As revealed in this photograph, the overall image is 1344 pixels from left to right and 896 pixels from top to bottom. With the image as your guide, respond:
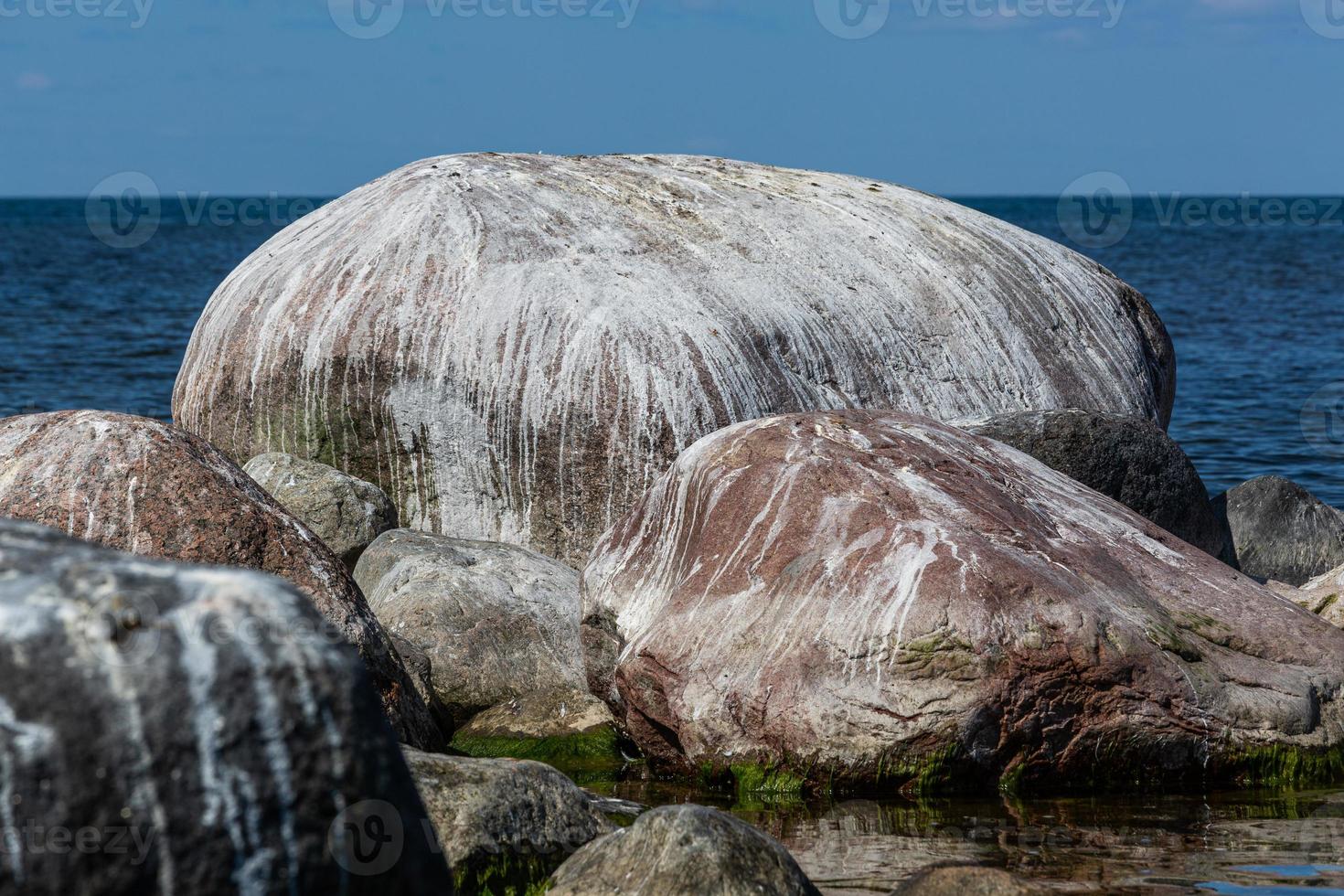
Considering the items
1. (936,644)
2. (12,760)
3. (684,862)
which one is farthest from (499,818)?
(12,760)

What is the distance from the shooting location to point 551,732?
6770 mm

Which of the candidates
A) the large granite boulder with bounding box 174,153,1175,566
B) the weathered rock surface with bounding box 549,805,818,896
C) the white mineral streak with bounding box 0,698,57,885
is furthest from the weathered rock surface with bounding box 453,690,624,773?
the white mineral streak with bounding box 0,698,57,885

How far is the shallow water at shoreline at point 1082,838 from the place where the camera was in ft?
15.8

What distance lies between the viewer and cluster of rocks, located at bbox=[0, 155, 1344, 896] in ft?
9.00

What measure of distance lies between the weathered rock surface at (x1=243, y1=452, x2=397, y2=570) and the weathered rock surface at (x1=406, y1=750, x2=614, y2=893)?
3380 millimetres

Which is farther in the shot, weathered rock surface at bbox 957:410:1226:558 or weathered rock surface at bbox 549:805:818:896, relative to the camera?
weathered rock surface at bbox 957:410:1226:558

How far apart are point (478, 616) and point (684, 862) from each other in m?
3.02

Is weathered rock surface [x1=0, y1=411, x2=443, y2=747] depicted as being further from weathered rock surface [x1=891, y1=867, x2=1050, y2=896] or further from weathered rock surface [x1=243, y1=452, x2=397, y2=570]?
weathered rock surface [x1=891, y1=867, x2=1050, y2=896]

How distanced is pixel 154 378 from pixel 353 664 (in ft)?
54.8

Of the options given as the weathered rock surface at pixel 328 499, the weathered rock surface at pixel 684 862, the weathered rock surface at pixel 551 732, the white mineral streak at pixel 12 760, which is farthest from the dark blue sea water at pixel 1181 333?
the white mineral streak at pixel 12 760

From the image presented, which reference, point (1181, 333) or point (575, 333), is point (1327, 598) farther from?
point (1181, 333)

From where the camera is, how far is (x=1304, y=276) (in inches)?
1538

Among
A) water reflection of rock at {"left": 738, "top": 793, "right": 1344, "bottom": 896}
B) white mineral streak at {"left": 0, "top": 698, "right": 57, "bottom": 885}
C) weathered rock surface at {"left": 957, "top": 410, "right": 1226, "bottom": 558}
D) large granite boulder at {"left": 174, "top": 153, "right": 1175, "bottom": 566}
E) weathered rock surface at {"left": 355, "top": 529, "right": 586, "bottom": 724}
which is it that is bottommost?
water reflection of rock at {"left": 738, "top": 793, "right": 1344, "bottom": 896}

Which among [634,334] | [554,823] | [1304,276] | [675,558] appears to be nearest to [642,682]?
[675,558]
